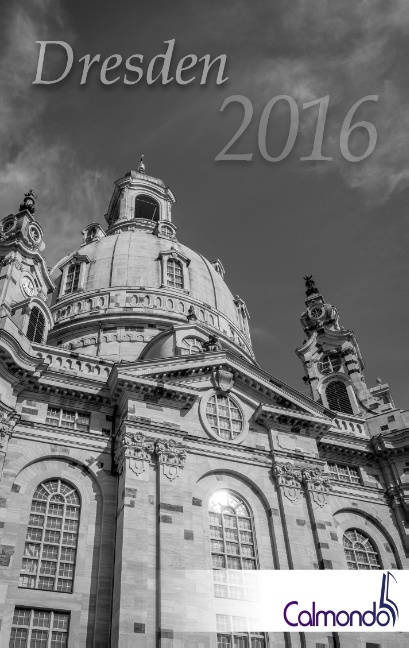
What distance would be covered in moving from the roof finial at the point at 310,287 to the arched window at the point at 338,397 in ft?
37.5

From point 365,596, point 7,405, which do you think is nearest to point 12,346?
point 7,405

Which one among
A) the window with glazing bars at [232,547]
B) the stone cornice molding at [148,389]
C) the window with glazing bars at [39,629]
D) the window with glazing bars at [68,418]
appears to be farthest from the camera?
the stone cornice molding at [148,389]

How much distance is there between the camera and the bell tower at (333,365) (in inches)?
1774

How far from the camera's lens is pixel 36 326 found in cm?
3931

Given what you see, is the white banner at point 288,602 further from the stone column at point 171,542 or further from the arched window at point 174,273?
the arched window at point 174,273

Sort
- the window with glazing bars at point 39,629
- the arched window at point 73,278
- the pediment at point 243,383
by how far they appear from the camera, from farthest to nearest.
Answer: the arched window at point 73,278 < the pediment at point 243,383 < the window with glazing bars at point 39,629

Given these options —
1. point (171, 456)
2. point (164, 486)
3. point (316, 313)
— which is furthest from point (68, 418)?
point (316, 313)

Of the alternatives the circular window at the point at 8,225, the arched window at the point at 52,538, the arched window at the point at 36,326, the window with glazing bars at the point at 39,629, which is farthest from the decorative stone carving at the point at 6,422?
the circular window at the point at 8,225

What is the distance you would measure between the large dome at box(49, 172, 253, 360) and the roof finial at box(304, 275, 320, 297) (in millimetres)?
7608

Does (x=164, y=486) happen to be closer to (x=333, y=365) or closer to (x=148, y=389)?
(x=148, y=389)

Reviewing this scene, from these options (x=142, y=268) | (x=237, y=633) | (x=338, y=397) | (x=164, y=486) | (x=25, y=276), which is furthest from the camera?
(x=142, y=268)

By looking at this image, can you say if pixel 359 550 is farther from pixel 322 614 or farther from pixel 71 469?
pixel 71 469

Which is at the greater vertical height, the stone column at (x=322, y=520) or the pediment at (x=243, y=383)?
the pediment at (x=243, y=383)

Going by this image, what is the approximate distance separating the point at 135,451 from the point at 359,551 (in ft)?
47.0
